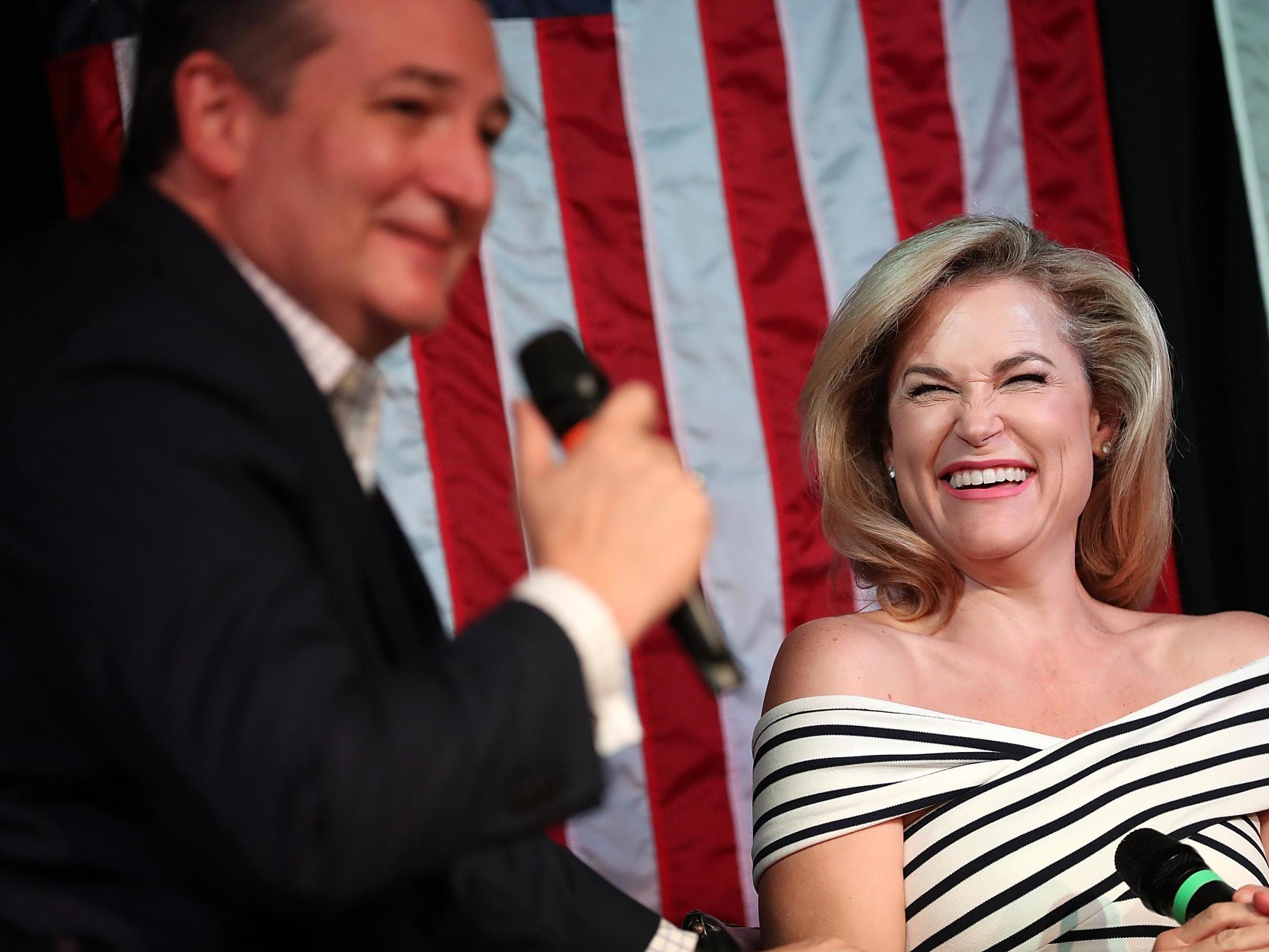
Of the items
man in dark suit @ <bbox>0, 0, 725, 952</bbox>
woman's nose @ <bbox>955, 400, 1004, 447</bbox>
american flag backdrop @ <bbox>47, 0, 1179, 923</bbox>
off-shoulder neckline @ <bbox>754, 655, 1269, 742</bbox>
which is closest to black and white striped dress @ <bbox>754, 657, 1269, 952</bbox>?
off-shoulder neckline @ <bbox>754, 655, 1269, 742</bbox>

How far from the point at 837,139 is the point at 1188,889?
1856mm

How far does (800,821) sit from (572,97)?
1603 mm

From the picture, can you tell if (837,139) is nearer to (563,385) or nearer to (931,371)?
(931,371)

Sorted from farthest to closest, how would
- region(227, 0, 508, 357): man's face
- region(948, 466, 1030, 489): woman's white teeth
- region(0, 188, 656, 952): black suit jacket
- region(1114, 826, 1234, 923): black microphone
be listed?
region(948, 466, 1030, 489): woman's white teeth, region(1114, 826, 1234, 923): black microphone, region(227, 0, 508, 357): man's face, region(0, 188, 656, 952): black suit jacket

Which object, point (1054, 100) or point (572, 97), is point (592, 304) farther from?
point (1054, 100)

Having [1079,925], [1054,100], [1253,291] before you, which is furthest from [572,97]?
[1079,925]

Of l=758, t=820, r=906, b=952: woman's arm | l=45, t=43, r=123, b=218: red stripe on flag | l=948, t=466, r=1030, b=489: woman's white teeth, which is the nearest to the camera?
l=758, t=820, r=906, b=952: woman's arm

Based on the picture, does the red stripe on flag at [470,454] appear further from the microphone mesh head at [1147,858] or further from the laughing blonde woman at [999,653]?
the microphone mesh head at [1147,858]

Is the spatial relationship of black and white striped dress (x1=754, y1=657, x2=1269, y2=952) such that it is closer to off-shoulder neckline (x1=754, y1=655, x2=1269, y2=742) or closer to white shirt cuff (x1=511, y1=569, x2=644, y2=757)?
off-shoulder neckline (x1=754, y1=655, x2=1269, y2=742)

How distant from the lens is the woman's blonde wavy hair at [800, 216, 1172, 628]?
72.2 inches

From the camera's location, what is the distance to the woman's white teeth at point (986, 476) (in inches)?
69.2

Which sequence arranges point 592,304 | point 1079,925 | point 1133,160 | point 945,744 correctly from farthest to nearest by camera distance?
point 1133,160
point 592,304
point 945,744
point 1079,925

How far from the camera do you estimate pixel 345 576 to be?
0.72 meters

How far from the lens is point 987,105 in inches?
111
